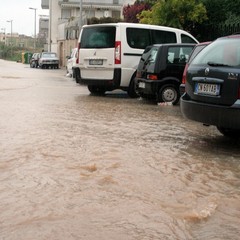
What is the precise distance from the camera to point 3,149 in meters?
6.24

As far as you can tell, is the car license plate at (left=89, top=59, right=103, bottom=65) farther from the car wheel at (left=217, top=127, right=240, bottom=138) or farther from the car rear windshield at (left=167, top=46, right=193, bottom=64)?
the car wheel at (left=217, top=127, right=240, bottom=138)

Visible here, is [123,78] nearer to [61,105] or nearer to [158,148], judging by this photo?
[61,105]

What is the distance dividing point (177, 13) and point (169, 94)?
7.91 meters

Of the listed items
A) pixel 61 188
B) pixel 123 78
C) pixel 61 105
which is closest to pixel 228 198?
pixel 61 188

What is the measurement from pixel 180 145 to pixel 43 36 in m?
102

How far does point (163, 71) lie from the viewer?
11797 mm

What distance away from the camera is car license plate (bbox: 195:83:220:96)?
6.35 meters

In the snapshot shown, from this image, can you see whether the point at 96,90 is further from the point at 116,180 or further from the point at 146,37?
the point at 116,180

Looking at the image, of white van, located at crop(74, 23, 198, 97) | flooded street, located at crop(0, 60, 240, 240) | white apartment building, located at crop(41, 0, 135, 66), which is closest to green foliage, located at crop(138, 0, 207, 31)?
white van, located at crop(74, 23, 198, 97)

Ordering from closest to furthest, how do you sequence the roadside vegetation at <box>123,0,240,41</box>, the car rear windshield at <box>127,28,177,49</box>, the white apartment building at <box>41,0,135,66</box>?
the car rear windshield at <box>127,28,177,49</box> → the roadside vegetation at <box>123,0,240,41</box> → the white apartment building at <box>41,0,135,66</box>

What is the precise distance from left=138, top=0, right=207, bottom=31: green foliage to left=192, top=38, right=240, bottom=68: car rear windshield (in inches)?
479

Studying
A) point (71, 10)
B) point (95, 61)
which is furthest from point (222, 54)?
point (71, 10)

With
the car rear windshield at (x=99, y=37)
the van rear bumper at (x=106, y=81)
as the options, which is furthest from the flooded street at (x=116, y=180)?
the car rear windshield at (x=99, y=37)

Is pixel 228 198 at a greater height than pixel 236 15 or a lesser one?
lesser
